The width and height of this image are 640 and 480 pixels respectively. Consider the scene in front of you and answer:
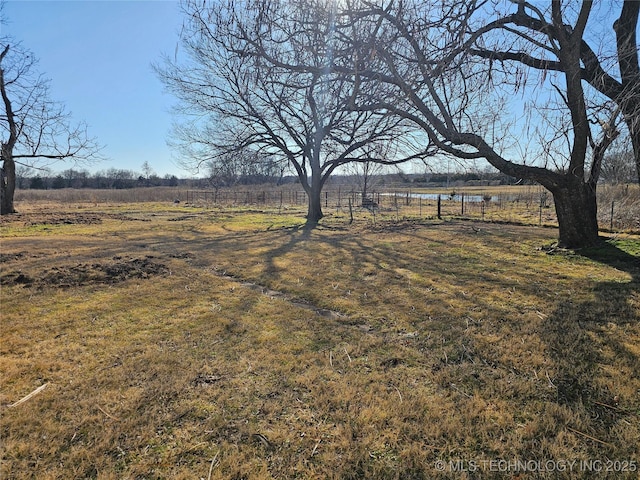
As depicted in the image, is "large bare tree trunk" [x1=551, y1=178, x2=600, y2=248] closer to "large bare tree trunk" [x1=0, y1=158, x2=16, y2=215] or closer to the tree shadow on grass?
the tree shadow on grass

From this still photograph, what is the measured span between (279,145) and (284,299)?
12.7 metres

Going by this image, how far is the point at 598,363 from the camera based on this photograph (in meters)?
2.73

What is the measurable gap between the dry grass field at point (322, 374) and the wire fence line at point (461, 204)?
14.4ft

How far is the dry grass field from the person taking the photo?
1.88 meters

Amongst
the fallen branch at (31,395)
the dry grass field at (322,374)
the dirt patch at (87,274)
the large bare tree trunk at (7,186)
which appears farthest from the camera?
the large bare tree trunk at (7,186)

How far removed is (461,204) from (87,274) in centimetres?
2488

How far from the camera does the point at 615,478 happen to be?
171 centimetres

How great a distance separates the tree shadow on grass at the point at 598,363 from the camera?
2021 mm

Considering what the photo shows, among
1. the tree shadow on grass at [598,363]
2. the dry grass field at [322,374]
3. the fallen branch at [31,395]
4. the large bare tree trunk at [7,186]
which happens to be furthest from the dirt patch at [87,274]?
the large bare tree trunk at [7,186]

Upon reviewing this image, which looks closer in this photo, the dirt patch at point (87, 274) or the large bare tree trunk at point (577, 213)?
the dirt patch at point (87, 274)

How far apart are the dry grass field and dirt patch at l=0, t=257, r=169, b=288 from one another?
0.17 ft

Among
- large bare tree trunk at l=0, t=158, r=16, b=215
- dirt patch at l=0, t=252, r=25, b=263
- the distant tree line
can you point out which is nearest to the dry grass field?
dirt patch at l=0, t=252, r=25, b=263

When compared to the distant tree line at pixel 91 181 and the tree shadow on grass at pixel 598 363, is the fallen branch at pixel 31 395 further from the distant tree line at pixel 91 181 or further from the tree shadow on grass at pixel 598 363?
the distant tree line at pixel 91 181

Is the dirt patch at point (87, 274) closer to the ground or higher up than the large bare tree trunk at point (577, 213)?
closer to the ground
